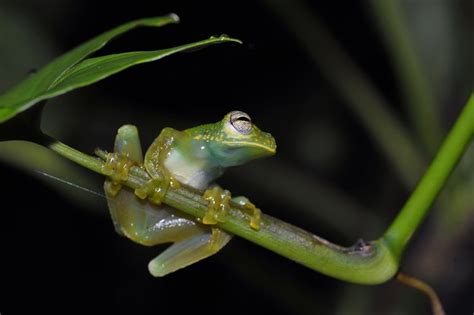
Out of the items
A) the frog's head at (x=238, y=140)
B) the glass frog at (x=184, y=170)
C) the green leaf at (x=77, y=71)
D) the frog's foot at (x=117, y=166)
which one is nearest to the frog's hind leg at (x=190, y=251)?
the glass frog at (x=184, y=170)

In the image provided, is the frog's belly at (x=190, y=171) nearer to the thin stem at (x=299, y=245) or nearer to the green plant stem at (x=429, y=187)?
the thin stem at (x=299, y=245)

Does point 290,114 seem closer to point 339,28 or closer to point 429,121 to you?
point 339,28

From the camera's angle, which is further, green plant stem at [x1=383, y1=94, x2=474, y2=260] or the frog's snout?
the frog's snout

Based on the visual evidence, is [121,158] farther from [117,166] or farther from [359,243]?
[359,243]

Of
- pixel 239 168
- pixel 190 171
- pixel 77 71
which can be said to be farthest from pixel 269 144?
pixel 239 168

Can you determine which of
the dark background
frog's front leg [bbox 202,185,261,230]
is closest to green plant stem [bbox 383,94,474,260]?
frog's front leg [bbox 202,185,261,230]

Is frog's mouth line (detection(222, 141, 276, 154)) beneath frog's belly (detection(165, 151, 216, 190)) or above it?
above

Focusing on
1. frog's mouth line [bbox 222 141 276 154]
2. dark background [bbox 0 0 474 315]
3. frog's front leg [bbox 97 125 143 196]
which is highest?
frog's front leg [bbox 97 125 143 196]

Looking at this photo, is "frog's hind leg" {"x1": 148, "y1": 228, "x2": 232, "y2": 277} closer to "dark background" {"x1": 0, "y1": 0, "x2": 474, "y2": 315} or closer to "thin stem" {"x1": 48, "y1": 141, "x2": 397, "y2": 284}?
"thin stem" {"x1": 48, "y1": 141, "x2": 397, "y2": 284}
